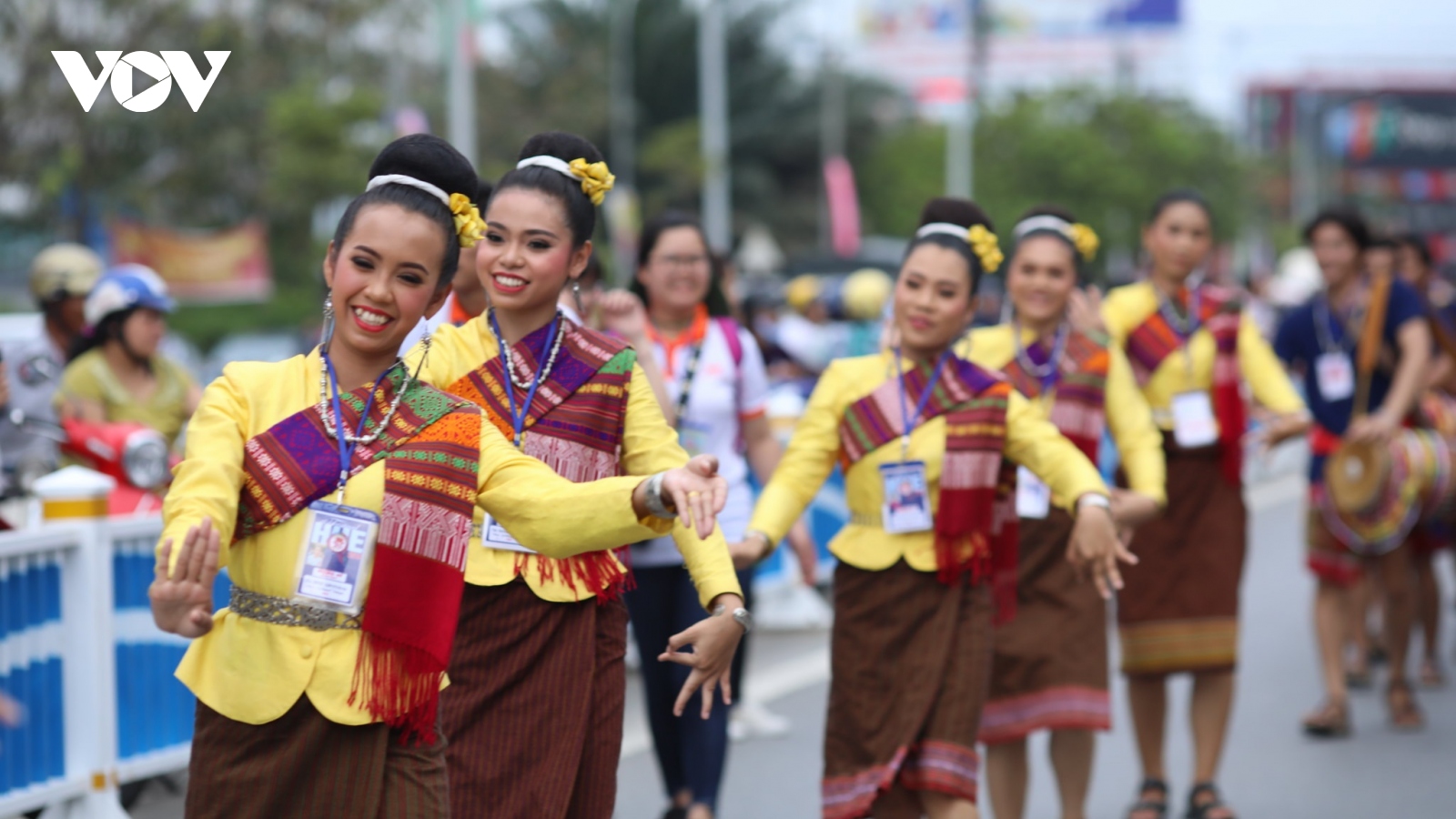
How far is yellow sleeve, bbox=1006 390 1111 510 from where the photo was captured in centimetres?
512

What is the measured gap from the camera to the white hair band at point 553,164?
454 cm

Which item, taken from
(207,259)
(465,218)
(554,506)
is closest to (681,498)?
(554,506)

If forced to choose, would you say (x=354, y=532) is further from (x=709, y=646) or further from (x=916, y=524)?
(x=916, y=524)

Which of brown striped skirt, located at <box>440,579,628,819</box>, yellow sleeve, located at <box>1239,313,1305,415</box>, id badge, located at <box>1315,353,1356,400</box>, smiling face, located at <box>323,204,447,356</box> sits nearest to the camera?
smiling face, located at <box>323,204,447,356</box>

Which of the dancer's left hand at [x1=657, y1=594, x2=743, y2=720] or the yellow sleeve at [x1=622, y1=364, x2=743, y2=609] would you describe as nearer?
the dancer's left hand at [x1=657, y1=594, x2=743, y2=720]

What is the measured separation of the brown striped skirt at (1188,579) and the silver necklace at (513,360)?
323 cm

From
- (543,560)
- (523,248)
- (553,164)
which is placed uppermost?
(553,164)

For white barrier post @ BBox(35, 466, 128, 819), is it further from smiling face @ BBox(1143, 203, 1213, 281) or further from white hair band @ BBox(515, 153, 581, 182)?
smiling face @ BBox(1143, 203, 1213, 281)

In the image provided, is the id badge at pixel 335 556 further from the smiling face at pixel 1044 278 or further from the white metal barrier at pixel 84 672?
the smiling face at pixel 1044 278

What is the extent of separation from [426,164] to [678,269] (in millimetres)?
2885

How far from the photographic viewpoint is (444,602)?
11.8 feet

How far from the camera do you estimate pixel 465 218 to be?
12.4ft

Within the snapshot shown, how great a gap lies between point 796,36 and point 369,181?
167 ft

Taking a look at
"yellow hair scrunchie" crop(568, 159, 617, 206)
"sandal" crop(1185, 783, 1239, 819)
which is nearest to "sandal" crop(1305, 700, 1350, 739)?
"sandal" crop(1185, 783, 1239, 819)
